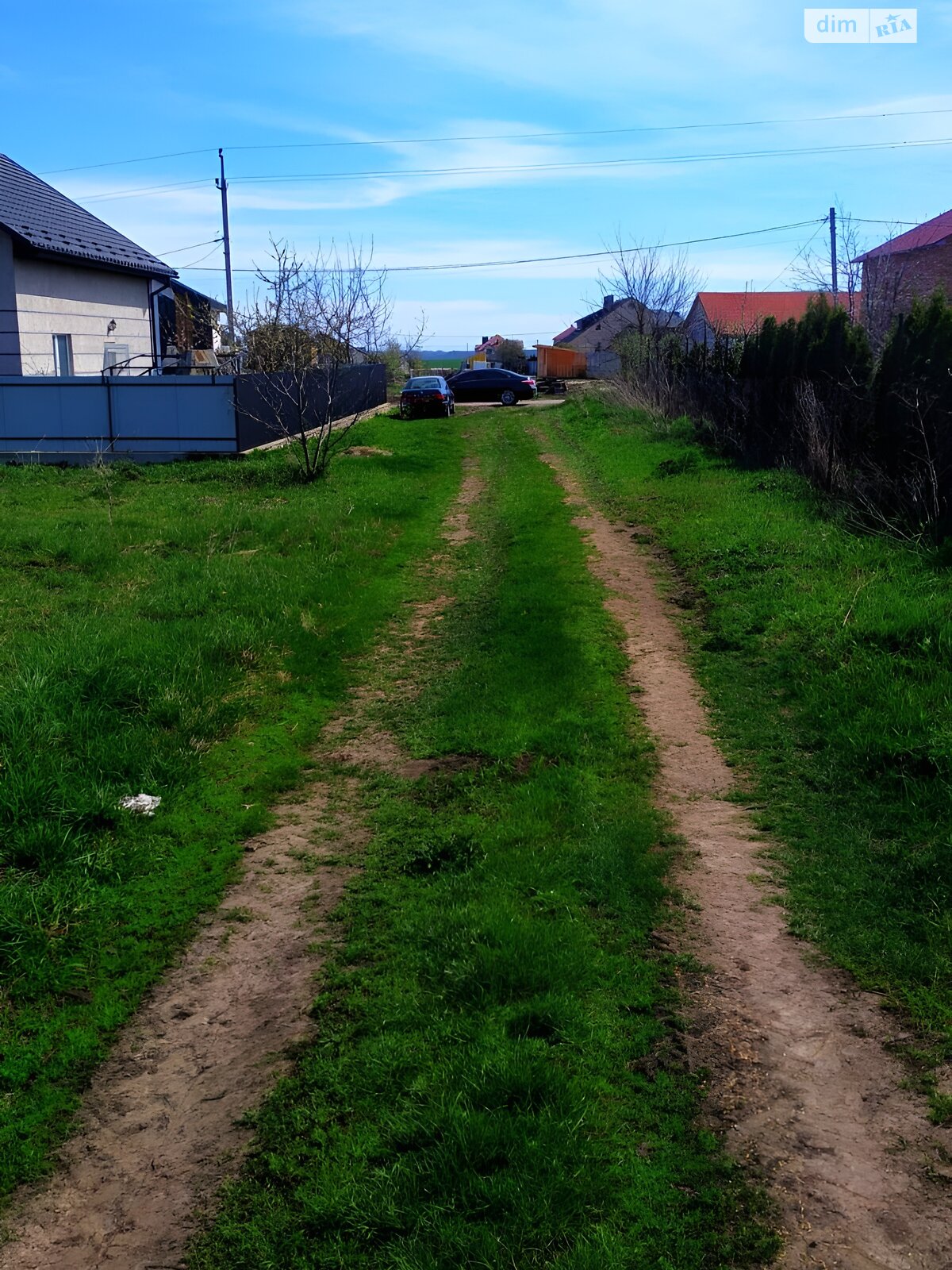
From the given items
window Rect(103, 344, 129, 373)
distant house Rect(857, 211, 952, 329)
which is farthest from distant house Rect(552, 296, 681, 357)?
window Rect(103, 344, 129, 373)

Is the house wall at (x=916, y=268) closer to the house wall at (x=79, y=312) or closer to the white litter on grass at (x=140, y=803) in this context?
the house wall at (x=79, y=312)

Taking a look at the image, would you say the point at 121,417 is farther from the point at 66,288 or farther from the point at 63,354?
the point at 66,288

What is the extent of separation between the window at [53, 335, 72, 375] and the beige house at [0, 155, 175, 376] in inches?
0.8

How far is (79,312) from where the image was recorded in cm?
2666

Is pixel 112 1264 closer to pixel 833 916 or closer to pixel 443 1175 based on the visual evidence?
pixel 443 1175

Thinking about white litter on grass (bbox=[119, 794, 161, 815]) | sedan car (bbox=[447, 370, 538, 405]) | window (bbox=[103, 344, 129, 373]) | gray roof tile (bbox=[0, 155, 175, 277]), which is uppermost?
gray roof tile (bbox=[0, 155, 175, 277])

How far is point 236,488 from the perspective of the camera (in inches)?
687

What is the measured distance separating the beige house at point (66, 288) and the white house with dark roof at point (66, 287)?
0.08 ft

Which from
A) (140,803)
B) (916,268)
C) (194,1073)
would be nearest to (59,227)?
(140,803)

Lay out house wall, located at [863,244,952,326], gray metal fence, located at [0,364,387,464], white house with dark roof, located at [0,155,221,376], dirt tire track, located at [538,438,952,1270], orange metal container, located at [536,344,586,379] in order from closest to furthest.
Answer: dirt tire track, located at [538,438,952,1270]
gray metal fence, located at [0,364,387,464]
white house with dark roof, located at [0,155,221,376]
house wall, located at [863,244,952,326]
orange metal container, located at [536,344,586,379]

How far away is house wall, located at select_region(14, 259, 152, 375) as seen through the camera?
79.9 feet

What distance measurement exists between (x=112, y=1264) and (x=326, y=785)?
3371mm

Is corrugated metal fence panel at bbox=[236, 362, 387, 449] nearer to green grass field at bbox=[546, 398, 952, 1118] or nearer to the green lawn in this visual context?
green grass field at bbox=[546, 398, 952, 1118]

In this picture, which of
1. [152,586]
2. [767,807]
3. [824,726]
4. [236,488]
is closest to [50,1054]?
[767,807]
